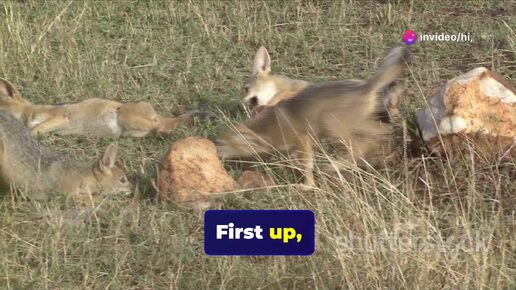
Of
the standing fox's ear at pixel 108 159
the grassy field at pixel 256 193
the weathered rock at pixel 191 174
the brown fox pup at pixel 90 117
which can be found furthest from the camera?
the brown fox pup at pixel 90 117

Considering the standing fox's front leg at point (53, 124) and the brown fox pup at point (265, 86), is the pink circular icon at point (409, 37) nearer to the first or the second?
the brown fox pup at point (265, 86)

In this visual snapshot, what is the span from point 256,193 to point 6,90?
2464 millimetres

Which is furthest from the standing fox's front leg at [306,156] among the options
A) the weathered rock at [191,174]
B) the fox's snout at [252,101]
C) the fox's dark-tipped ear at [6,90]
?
the fox's dark-tipped ear at [6,90]

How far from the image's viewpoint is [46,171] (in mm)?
5996

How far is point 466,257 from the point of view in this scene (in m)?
4.59

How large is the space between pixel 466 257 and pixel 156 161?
Answer: 263 centimetres

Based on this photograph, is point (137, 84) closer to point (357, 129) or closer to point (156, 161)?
point (156, 161)

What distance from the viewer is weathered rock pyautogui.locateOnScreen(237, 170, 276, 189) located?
5922 millimetres

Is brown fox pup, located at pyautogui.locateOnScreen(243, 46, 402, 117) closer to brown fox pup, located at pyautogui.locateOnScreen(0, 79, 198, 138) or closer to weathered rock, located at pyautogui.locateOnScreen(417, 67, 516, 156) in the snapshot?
brown fox pup, located at pyautogui.locateOnScreen(0, 79, 198, 138)

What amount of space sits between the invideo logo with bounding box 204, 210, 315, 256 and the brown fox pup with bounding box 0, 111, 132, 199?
47.5 inches

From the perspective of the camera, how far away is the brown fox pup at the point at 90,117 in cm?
707

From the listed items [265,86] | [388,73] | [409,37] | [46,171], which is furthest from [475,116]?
[409,37]

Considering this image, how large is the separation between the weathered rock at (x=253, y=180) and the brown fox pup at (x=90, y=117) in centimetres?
122

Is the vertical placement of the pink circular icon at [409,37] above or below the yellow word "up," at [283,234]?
above
